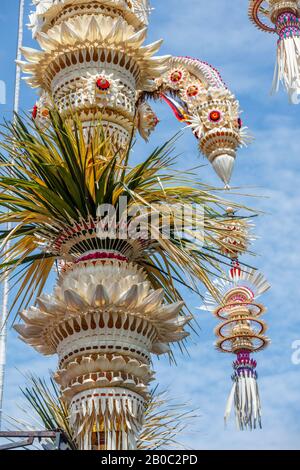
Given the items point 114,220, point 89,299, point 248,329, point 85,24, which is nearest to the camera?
point 89,299

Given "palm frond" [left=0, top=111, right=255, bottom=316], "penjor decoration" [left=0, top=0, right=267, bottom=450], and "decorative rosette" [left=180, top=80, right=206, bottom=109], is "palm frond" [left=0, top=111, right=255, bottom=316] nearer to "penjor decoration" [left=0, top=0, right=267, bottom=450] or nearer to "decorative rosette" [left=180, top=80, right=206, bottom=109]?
"penjor decoration" [left=0, top=0, right=267, bottom=450]

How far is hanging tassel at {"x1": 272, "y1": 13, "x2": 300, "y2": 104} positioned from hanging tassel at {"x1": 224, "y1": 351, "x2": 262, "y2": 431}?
606 centimetres

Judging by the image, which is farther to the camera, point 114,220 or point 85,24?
point 85,24

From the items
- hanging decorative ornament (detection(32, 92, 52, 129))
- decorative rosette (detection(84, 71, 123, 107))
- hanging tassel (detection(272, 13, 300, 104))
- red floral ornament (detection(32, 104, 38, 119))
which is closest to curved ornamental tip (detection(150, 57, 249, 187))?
hanging tassel (detection(272, 13, 300, 104))

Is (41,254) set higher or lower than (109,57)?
lower

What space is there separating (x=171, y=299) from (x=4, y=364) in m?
13.2

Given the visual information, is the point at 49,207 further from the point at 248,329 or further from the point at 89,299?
the point at 248,329

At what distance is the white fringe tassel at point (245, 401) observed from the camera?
16.2m

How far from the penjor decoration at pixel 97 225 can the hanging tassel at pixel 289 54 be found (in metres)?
4.68

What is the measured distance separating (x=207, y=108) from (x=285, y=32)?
2.28 m

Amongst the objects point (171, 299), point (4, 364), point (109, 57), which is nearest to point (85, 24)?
point (109, 57)

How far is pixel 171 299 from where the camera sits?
27.6ft

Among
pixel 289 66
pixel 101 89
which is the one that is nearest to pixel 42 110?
pixel 101 89

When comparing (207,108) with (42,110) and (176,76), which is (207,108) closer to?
(176,76)
